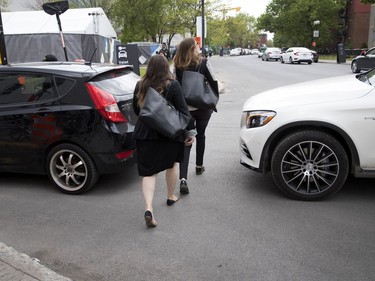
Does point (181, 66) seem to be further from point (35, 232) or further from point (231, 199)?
point (35, 232)

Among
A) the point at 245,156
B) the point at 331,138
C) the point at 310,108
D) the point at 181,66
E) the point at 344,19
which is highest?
the point at 344,19

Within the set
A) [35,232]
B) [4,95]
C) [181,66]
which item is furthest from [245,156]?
[4,95]

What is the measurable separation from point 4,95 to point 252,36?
432 ft

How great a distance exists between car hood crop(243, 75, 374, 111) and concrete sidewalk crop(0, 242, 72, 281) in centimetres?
277

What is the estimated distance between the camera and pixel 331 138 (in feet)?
13.8

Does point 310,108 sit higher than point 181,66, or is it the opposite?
point 181,66

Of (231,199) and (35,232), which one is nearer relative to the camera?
(35,232)

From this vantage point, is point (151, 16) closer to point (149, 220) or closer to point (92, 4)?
point (92, 4)

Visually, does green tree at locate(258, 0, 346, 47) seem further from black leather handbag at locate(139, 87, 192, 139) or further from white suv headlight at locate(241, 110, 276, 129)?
black leather handbag at locate(139, 87, 192, 139)

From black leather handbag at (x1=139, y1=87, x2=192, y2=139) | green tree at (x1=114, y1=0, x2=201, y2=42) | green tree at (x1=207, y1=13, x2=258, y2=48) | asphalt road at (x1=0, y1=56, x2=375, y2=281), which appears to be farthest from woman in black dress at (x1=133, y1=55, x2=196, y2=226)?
green tree at (x1=207, y1=13, x2=258, y2=48)

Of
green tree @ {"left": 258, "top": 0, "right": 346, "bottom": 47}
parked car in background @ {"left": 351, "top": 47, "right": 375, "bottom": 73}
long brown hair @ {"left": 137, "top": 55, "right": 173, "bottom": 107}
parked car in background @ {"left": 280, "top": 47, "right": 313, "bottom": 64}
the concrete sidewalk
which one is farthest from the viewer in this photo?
green tree @ {"left": 258, "top": 0, "right": 346, "bottom": 47}

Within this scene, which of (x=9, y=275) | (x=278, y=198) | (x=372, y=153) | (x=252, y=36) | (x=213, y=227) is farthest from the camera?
(x=252, y=36)

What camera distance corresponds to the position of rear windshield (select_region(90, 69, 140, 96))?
4.72 m

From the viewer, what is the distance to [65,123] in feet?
15.0
